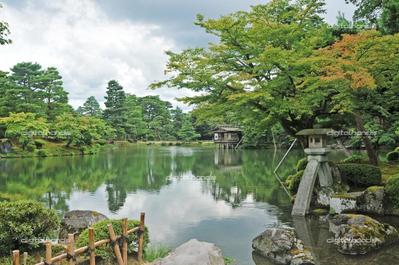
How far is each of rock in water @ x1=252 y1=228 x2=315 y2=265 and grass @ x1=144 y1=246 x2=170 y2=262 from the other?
2.24m

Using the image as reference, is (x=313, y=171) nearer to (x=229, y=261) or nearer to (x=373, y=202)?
(x=373, y=202)

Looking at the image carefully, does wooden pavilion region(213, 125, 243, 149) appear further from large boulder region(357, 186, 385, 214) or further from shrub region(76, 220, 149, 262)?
shrub region(76, 220, 149, 262)

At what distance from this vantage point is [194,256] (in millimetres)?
6117

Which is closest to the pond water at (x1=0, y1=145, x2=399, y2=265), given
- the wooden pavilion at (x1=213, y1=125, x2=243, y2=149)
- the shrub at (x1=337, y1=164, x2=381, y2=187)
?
the shrub at (x1=337, y1=164, x2=381, y2=187)

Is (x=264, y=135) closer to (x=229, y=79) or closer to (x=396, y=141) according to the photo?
(x=396, y=141)

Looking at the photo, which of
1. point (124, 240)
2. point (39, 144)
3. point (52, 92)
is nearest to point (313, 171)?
point (124, 240)

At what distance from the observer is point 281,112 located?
1293cm

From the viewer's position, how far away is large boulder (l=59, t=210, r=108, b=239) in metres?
8.90

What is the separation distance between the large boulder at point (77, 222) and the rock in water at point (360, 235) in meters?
6.14

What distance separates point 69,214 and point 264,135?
41715 mm

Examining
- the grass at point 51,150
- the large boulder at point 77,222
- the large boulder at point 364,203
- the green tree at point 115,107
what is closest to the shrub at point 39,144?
the grass at point 51,150

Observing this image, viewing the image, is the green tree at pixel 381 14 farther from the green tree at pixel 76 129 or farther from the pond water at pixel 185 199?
the green tree at pixel 76 129

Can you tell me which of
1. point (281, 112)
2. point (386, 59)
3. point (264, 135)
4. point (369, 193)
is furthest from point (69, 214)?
point (264, 135)

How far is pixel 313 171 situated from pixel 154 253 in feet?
20.8
